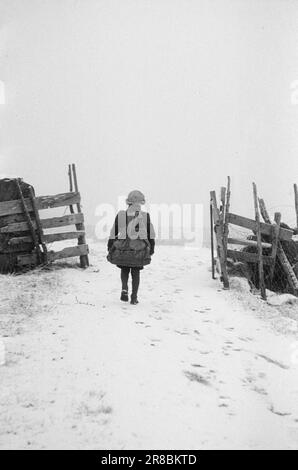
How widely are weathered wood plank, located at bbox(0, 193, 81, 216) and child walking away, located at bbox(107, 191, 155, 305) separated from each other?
13.3 feet

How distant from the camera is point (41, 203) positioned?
11.1m

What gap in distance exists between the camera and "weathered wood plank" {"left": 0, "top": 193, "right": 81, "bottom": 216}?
1067 cm

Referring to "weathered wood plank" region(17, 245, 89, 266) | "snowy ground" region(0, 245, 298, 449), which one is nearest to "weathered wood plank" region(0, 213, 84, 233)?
"weathered wood plank" region(17, 245, 89, 266)

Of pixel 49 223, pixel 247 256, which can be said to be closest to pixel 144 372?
pixel 247 256

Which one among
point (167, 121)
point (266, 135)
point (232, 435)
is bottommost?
point (232, 435)

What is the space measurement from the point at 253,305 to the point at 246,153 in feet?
366

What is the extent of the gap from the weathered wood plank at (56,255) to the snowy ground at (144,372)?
1929 mm

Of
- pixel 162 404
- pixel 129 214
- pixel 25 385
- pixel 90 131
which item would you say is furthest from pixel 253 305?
pixel 90 131

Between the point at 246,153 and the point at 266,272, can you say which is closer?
the point at 266,272

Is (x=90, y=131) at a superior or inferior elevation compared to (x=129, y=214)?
superior

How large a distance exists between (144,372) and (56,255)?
283 inches

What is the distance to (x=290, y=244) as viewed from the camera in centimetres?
1119
